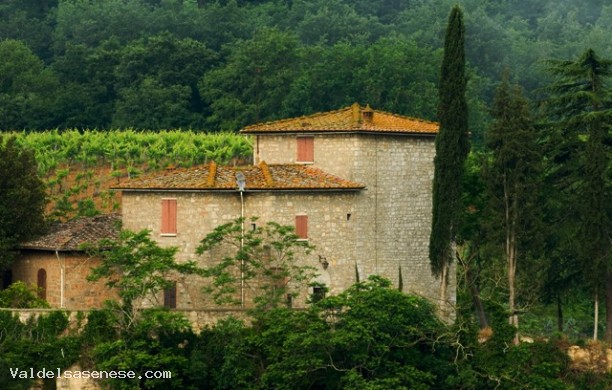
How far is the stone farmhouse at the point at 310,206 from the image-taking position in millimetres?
51062

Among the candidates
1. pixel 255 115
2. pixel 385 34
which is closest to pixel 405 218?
pixel 255 115

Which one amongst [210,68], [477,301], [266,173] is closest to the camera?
[266,173]

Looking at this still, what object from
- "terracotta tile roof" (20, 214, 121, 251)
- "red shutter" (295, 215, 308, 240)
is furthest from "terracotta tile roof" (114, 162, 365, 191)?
"terracotta tile roof" (20, 214, 121, 251)

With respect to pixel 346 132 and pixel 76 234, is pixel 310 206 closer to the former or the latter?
pixel 346 132

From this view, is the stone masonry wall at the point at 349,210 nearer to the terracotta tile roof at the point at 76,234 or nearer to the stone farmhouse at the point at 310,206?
the stone farmhouse at the point at 310,206

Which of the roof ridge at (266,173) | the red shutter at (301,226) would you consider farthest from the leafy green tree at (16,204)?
the red shutter at (301,226)

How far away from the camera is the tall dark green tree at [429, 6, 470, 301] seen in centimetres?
5172

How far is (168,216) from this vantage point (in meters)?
51.2

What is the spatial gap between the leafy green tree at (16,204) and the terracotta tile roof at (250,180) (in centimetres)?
355

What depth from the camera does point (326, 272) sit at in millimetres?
51219

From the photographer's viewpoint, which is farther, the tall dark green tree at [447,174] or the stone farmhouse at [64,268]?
the stone farmhouse at [64,268]

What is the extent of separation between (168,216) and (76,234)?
137 inches

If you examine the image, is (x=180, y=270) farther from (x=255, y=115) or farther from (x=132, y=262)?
(x=255, y=115)

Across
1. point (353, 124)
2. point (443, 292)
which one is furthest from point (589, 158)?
point (353, 124)
